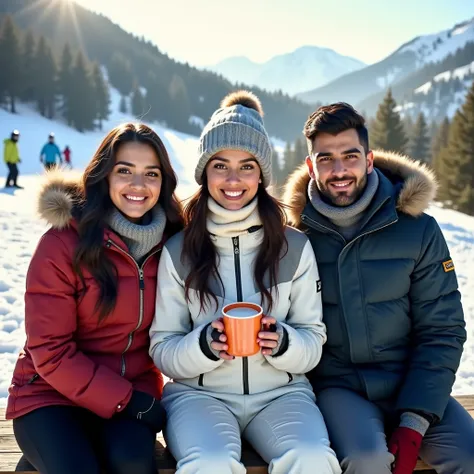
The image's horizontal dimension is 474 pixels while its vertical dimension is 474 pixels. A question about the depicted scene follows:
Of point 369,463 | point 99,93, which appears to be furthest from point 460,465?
point 99,93

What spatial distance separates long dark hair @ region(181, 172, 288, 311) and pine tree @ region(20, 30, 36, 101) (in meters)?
58.6

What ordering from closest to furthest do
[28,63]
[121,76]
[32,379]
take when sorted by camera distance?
[32,379]
[28,63]
[121,76]

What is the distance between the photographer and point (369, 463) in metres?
2.31

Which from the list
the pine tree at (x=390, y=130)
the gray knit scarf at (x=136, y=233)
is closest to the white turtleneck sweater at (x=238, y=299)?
the gray knit scarf at (x=136, y=233)

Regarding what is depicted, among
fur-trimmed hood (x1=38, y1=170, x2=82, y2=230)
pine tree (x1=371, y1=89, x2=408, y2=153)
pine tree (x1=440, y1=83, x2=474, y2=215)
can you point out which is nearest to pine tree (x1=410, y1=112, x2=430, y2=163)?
pine tree (x1=371, y1=89, x2=408, y2=153)

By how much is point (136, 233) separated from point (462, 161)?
27.8m

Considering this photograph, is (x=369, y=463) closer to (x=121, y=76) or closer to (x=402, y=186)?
(x=402, y=186)

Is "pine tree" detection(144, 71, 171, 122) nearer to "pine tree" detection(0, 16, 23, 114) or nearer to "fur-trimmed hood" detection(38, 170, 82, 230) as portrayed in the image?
"pine tree" detection(0, 16, 23, 114)

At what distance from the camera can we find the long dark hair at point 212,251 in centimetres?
272

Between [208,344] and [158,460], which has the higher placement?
[208,344]

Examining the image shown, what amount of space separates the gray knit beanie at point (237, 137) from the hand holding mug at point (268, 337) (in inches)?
35.9

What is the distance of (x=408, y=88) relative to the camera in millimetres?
195375

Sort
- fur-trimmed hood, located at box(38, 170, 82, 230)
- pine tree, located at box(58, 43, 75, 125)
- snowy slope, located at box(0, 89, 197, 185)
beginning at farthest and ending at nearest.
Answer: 1. pine tree, located at box(58, 43, 75, 125)
2. snowy slope, located at box(0, 89, 197, 185)
3. fur-trimmed hood, located at box(38, 170, 82, 230)

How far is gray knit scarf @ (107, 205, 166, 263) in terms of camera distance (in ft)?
8.98
